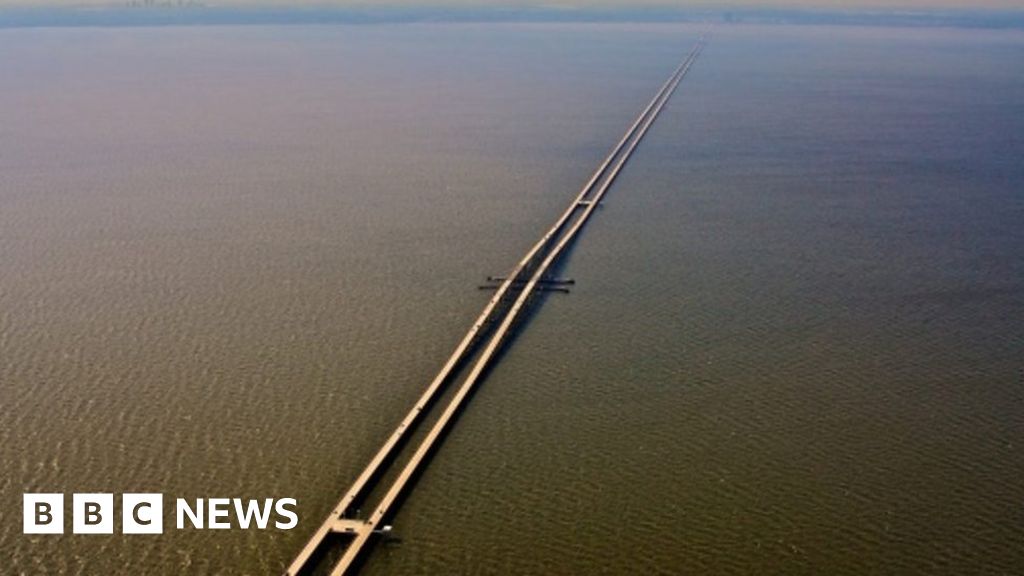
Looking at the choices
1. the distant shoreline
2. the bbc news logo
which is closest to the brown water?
the bbc news logo

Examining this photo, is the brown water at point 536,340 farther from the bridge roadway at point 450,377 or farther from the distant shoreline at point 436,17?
the distant shoreline at point 436,17

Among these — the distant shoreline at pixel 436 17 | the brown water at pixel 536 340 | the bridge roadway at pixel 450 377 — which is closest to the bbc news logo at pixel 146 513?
the brown water at pixel 536 340

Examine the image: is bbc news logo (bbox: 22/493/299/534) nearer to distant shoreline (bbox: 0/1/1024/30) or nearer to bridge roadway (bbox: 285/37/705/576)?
bridge roadway (bbox: 285/37/705/576)

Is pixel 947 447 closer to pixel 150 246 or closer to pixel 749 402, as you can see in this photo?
pixel 749 402

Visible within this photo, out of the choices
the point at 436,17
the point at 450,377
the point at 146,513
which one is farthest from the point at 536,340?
the point at 436,17

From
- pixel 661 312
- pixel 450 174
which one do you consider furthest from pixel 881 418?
pixel 450 174
